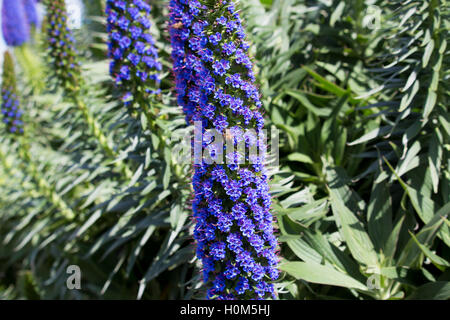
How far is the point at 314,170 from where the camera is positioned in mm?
3395

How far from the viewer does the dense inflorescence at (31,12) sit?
6.40 meters

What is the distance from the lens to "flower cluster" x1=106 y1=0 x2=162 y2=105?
2.80 m

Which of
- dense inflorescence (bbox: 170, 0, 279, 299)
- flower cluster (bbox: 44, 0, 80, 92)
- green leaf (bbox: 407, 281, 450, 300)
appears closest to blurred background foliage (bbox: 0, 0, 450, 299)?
green leaf (bbox: 407, 281, 450, 300)

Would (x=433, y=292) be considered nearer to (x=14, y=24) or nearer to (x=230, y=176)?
(x=230, y=176)

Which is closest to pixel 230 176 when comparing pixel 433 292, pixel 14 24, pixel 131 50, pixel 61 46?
pixel 131 50

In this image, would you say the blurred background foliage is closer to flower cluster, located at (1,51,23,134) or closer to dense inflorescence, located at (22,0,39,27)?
flower cluster, located at (1,51,23,134)

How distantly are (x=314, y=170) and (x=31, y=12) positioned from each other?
5.47 meters

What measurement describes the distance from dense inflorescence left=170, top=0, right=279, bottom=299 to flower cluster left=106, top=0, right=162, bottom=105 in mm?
720

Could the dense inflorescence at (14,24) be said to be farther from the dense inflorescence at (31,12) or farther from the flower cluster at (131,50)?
the flower cluster at (131,50)

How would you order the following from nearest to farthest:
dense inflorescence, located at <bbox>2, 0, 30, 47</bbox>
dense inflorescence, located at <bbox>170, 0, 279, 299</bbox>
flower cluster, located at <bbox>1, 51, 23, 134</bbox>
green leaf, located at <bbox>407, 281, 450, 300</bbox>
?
dense inflorescence, located at <bbox>170, 0, 279, 299</bbox> < green leaf, located at <bbox>407, 281, 450, 300</bbox> < flower cluster, located at <bbox>1, 51, 23, 134</bbox> < dense inflorescence, located at <bbox>2, 0, 30, 47</bbox>

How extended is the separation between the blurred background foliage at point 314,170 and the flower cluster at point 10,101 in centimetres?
20

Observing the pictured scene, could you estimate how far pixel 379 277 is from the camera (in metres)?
2.62

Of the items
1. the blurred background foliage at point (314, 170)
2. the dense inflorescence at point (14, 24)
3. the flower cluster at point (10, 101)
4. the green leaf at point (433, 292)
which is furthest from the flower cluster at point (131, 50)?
the dense inflorescence at point (14, 24)

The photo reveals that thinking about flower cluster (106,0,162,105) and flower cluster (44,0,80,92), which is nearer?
flower cluster (106,0,162,105)
